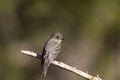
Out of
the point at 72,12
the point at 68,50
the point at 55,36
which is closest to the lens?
the point at 55,36

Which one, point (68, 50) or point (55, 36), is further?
point (68, 50)

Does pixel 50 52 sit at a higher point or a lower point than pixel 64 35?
higher

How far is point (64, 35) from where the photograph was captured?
64.1ft

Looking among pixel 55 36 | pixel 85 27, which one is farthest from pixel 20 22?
pixel 55 36

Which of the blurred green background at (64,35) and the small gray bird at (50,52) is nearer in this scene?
the small gray bird at (50,52)

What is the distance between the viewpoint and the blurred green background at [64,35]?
61.5 ft

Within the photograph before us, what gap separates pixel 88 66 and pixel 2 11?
2.28 m

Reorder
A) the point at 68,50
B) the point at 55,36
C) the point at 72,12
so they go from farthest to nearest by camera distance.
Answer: the point at 68,50 < the point at 72,12 < the point at 55,36

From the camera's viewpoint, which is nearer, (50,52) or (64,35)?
(50,52)

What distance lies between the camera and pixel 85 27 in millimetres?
19031

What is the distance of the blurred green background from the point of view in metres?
18.8

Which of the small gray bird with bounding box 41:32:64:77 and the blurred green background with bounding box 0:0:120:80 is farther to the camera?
the blurred green background with bounding box 0:0:120:80

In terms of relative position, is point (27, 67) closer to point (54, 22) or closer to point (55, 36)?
point (54, 22)

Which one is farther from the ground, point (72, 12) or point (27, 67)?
point (72, 12)
